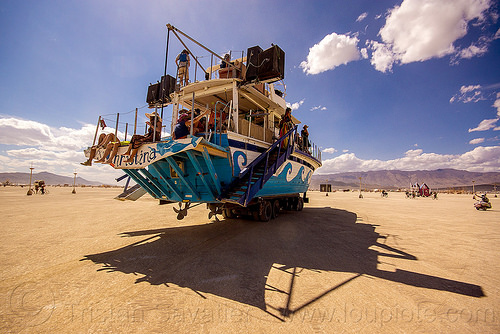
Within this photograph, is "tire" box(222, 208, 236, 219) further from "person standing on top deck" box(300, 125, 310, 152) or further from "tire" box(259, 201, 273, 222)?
"person standing on top deck" box(300, 125, 310, 152)

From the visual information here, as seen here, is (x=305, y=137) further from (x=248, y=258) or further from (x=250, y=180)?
(x=248, y=258)

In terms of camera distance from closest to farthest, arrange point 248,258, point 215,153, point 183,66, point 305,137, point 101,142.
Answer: point 248,258, point 215,153, point 101,142, point 183,66, point 305,137

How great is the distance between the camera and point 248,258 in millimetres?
4496

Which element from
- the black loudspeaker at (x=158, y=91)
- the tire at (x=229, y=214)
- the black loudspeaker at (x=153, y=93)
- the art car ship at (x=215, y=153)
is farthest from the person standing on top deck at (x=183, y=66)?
the tire at (x=229, y=214)

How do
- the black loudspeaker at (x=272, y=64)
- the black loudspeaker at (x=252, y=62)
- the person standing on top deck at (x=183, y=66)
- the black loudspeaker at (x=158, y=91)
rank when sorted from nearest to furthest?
the black loudspeaker at (x=272, y=64) < the black loudspeaker at (x=252, y=62) < the person standing on top deck at (x=183, y=66) < the black loudspeaker at (x=158, y=91)

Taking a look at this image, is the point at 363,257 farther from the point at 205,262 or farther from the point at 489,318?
the point at 205,262

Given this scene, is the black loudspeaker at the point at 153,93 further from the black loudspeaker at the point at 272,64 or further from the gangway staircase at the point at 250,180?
the gangway staircase at the point at 250,180

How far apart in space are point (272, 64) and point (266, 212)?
18.2ft

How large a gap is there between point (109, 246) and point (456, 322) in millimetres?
6675

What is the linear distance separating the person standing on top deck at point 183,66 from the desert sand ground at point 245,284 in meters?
6.15

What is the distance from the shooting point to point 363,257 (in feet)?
15.4

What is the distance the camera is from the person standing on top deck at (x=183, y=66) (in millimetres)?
8281

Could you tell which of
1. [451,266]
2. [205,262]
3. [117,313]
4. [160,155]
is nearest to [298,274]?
[205,262]

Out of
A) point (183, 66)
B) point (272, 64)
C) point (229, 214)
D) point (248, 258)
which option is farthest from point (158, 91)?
point (248, 258)
